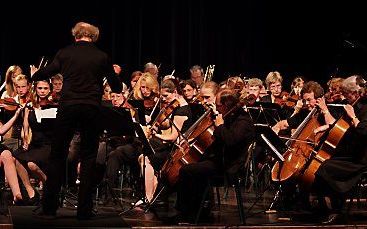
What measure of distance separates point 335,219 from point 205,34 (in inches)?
253

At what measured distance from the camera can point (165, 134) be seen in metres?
6.77

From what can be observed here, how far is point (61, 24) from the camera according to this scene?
1113 cm

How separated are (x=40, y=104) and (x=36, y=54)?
4.67m

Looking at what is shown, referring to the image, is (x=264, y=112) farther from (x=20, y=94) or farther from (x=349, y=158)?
(x=20, y=94)

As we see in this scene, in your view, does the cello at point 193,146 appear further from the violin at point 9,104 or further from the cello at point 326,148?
the violin at point 9,104

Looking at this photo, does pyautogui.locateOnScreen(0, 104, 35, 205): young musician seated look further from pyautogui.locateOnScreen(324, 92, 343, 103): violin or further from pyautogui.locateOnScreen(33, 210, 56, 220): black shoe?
pyautogui.locateOnScreen(324, 92, 343, 103): violin

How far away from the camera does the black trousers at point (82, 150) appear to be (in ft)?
17.3

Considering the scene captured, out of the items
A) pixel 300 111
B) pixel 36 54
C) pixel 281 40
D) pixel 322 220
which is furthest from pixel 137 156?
pixel 281 40

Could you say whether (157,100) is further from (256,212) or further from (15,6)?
(15,6)

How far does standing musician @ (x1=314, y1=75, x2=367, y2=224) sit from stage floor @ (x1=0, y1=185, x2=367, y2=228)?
0.92ft

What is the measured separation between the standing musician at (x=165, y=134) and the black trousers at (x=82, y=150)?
1.18 meters

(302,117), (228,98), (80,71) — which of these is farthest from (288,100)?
(80,71)

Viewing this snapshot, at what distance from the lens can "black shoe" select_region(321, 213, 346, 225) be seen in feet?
18.9

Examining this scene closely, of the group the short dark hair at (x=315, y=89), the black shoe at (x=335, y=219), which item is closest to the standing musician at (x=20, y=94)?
the short dark hair at (x=315, y=89)
